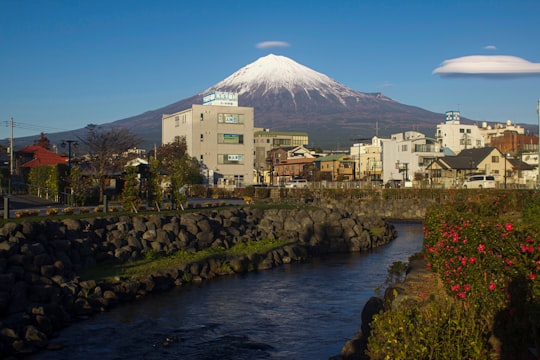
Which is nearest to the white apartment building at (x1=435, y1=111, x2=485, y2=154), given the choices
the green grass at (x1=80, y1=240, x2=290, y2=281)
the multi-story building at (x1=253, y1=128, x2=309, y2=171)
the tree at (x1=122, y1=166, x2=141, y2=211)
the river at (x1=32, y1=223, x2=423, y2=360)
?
the multi-story building at (x1=253, y1=128, x2=309, y2=171)

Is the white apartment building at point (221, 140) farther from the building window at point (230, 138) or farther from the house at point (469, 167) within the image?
the house at point (469, 167)

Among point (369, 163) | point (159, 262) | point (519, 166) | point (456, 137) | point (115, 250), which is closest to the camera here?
point (159, 262)

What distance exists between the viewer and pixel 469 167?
79875 mm

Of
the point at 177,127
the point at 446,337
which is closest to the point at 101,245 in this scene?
the point at 446,337

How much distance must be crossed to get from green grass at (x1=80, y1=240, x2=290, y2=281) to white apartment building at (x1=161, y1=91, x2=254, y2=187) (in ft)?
195

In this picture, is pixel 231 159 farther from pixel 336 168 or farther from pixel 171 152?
pixel 336 168

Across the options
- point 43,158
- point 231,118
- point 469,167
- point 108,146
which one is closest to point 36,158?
point 43,158

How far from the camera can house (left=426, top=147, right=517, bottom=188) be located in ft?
262

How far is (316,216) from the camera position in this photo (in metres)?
37.7

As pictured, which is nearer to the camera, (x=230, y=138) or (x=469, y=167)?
(x=469, y=167)

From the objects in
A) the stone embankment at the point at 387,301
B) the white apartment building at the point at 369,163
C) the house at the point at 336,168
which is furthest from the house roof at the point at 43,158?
the stone embankment at the point at 387,301

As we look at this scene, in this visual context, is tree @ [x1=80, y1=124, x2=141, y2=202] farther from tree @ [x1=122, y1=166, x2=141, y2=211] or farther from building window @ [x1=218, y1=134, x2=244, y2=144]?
tree @ [x1=122, y1=166, x2=141, y2=211]

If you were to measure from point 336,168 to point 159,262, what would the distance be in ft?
265

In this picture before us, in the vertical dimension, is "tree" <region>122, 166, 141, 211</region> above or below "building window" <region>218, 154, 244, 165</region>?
below
